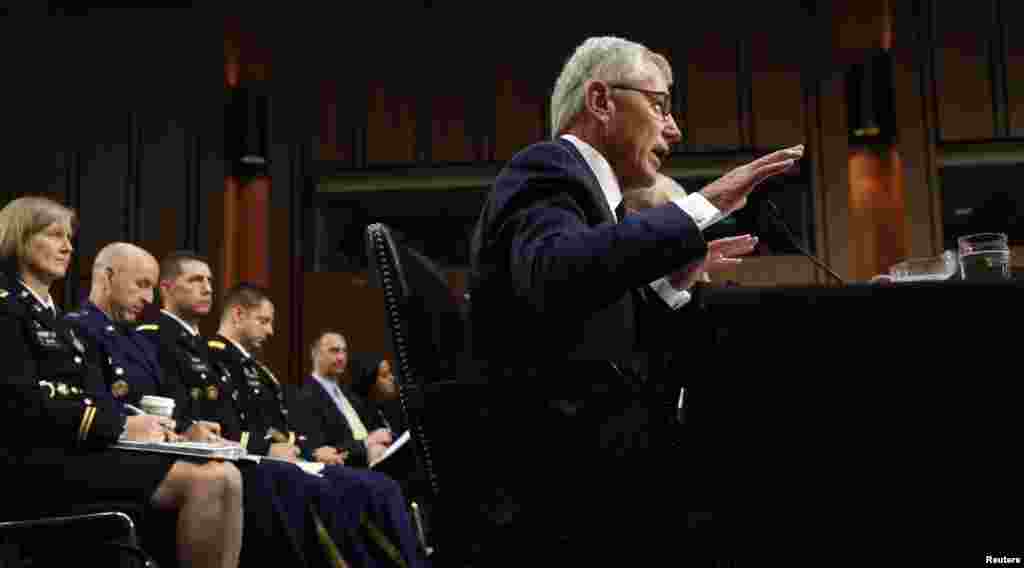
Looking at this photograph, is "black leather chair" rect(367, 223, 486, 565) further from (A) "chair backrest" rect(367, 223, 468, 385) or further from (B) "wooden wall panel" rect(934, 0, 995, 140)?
(B) "wooden wall panel" rect(934, 0, 995, 140)

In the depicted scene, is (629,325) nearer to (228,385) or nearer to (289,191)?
(228,385)

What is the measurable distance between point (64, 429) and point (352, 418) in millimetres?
3012

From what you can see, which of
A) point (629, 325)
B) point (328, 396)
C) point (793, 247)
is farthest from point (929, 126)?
point (629, 325)

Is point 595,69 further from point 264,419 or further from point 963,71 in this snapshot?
point 963,71

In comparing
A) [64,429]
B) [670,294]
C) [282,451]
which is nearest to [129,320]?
[282,451]

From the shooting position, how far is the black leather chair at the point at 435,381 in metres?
1.21

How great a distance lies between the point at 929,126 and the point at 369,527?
184 inches

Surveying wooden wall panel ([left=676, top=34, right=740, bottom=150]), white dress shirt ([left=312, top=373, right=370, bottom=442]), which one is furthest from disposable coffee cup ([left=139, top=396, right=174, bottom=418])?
wooden wall panel ([left=676, top=34, right=740, bottom=150])

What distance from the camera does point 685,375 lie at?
111 cm

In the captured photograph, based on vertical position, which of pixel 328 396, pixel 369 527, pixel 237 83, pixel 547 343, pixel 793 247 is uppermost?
pixel 237 83

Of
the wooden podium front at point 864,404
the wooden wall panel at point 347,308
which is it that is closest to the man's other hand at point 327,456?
the wooden wall panel at point 347,308

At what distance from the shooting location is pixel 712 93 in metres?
6.75

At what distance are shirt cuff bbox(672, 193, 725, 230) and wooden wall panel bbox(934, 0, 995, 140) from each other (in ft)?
19.2

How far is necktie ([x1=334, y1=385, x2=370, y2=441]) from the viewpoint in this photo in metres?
5.23
